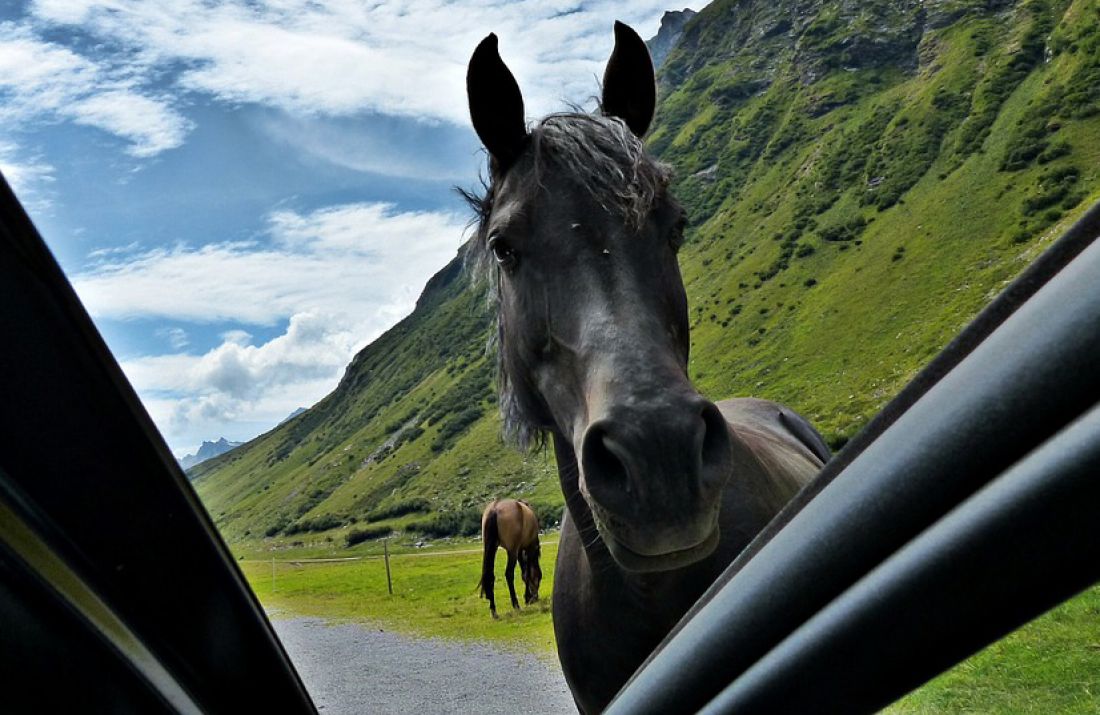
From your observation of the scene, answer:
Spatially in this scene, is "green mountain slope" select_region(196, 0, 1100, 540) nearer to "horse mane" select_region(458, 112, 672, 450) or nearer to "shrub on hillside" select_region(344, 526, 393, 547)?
"shrub on hillside" select_region(344, 526, 393, 547)

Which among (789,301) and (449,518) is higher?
(789,301)

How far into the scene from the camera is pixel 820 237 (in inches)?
4626

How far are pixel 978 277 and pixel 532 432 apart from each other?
92.6 meters

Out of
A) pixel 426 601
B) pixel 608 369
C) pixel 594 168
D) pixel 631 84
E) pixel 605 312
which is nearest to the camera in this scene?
pixel 608 369

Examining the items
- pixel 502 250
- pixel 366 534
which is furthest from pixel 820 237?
pixel 502 250

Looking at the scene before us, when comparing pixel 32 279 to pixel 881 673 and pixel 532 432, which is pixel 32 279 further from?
pixel 532 432

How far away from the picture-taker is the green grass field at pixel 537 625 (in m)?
3.88

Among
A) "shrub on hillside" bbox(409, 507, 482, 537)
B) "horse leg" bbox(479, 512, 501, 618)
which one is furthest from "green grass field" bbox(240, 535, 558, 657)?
"shrub on hillside" bbox(409, 507, 482, 537)

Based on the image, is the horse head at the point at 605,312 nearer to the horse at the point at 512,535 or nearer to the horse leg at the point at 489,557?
the horse leg at the point at 489,557

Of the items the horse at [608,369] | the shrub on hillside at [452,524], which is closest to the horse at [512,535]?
the horse at [608,369]

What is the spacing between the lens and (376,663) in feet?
57.3

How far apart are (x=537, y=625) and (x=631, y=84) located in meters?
18.3

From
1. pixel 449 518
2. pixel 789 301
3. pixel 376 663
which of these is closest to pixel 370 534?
pixel 449 518

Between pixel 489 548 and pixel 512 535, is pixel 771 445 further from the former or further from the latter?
pixel 512 535
